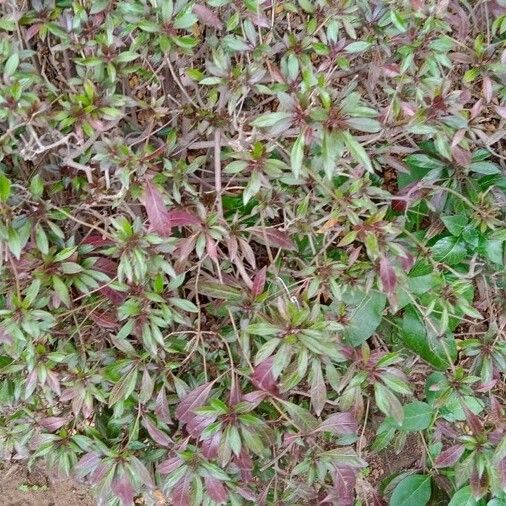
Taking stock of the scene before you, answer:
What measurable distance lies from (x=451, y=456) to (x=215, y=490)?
60cm

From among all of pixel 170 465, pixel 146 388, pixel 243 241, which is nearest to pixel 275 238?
pixel 243 241

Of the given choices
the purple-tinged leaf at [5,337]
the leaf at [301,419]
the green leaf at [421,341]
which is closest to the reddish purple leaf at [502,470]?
the green leaf at [421,341]

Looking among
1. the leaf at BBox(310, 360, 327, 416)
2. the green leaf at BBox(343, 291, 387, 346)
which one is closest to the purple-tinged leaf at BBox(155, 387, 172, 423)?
the leaf at BBox(310, 360, 327, 416)

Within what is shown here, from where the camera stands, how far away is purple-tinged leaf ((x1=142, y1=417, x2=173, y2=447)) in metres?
1.45

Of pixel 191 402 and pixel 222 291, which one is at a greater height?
pixel 222 291

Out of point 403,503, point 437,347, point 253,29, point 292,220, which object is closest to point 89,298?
point 292,220

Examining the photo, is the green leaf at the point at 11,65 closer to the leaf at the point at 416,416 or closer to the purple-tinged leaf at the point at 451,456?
the leaf at the point at 416,416

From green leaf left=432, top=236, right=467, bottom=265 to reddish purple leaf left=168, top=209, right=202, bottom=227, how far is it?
0.64 metres

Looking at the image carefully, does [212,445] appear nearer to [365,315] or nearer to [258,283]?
[258,283]

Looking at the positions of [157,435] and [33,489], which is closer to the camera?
[157,435]

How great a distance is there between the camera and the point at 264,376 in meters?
1.36

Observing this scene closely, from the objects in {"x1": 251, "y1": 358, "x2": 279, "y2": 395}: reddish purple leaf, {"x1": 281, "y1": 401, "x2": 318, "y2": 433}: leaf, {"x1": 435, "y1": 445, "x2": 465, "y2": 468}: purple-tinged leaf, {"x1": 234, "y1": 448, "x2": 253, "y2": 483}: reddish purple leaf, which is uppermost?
{"x1": 251, "y1": 358, "x2": 279, "y2": 395}: reddish purple leaf

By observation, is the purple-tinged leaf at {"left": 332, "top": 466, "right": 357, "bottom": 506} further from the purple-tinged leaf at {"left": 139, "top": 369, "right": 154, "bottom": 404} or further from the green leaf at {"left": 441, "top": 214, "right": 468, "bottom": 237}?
the green leaf at {"left": 441, "top": 214, "right": 468, "bottom": 237}

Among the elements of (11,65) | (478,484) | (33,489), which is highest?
(11,65)
